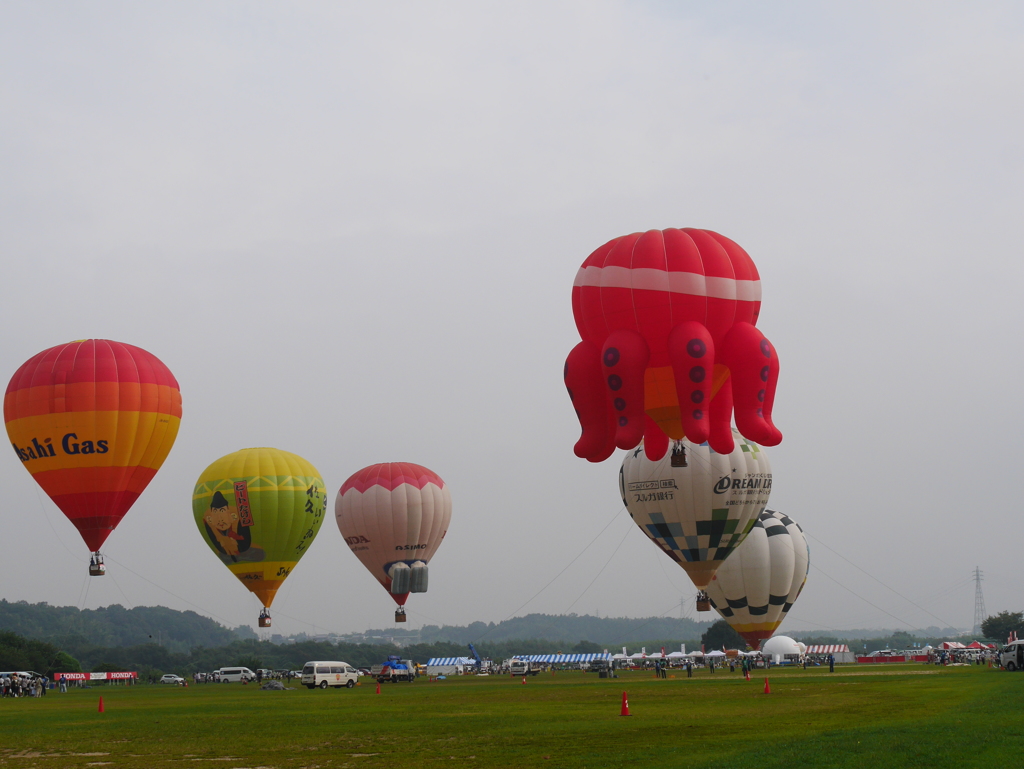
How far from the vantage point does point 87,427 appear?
35.4 meters

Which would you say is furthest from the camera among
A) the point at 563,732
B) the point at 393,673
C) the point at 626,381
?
the point at 393,673

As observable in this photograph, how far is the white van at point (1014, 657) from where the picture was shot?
41281mm

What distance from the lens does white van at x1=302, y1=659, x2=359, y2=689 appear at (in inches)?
1682

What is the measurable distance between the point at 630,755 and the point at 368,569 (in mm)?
37273

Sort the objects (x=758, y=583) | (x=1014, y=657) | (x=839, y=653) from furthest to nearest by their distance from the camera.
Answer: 1. (x=839, y=653)
2. (x=758, y=583)
3. (x=1014, y=657)

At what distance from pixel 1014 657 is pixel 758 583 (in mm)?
10579

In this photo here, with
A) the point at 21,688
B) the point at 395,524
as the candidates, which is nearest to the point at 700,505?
the point at 395,524

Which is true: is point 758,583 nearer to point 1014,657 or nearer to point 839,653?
point 1014,657

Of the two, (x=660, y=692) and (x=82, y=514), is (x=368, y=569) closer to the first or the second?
(x=82, y=514)

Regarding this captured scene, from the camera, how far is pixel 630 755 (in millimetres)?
14383

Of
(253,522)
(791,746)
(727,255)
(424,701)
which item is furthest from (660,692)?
(253,522)

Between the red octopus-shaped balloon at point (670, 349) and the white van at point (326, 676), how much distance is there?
23.2 metres

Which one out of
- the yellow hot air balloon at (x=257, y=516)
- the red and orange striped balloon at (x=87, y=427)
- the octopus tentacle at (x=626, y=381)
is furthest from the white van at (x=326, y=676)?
the octopus tentacle at (x=626, y=381)

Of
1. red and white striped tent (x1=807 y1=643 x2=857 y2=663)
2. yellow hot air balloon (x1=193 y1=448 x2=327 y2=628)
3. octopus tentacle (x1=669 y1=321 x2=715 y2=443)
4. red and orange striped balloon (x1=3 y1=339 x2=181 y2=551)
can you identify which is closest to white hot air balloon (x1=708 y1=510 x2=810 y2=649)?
yellow hot air balloon (x1=193 y1=448 x2=327 y2=628)
